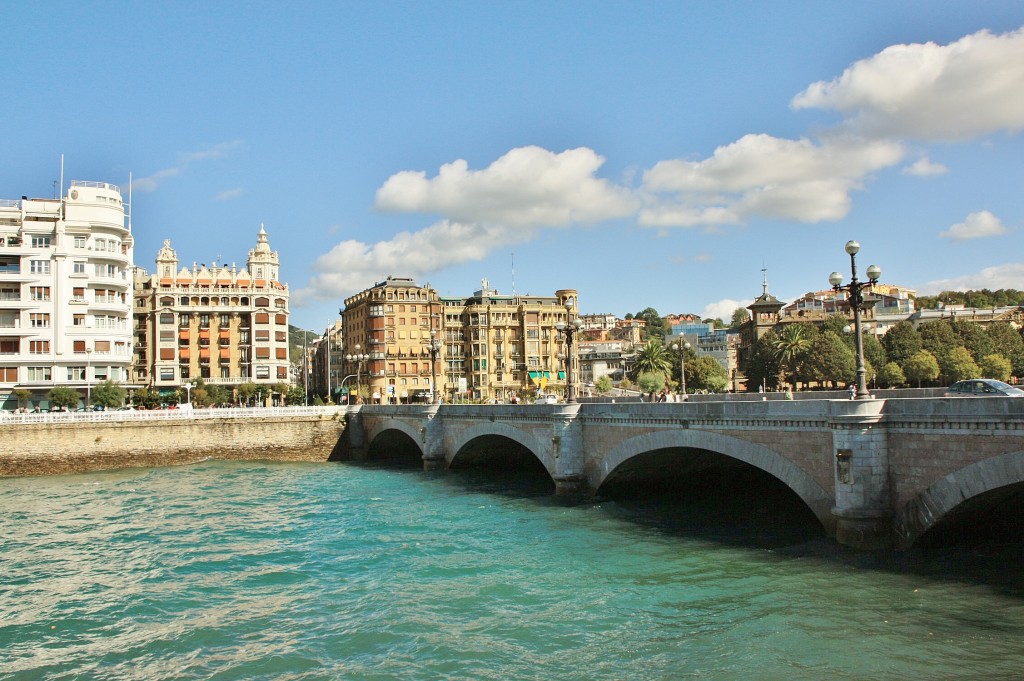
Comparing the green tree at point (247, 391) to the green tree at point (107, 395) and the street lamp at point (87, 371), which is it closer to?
the green tree at point (107, 395)

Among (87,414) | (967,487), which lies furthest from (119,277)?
(967,487)

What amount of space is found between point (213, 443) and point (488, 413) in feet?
103

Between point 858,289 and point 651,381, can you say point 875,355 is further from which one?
point 858,289

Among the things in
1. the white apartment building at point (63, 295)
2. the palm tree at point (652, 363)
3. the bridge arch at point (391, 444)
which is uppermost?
the white apartment building at point (63, 295)

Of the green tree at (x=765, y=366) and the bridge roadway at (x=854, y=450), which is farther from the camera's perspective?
the green tree at (x=765, y=366)

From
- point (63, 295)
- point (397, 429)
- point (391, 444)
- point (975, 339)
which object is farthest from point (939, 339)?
point (63, 295)

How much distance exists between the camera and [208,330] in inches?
4222

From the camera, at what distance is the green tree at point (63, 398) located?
76.8 meters

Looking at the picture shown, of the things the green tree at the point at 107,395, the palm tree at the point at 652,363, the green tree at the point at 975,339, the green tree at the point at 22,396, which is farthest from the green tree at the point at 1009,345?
the green tree at the point at 22,396

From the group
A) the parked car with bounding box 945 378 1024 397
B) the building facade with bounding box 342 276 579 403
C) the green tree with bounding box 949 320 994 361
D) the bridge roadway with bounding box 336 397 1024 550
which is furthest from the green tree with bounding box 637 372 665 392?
the parked car with bounding box 945 378 1024 397

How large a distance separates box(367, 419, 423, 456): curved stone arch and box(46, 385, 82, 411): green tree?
95.0ft

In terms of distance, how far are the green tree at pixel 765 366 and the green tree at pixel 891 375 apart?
1395cm

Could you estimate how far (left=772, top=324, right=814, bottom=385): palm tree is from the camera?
10794cm

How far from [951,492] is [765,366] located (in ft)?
308
